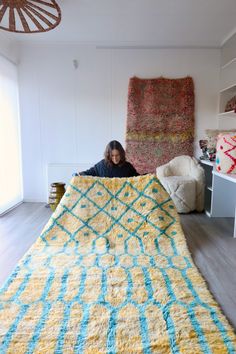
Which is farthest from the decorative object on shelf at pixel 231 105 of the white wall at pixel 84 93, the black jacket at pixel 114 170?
the black jacket at pixel 114 170

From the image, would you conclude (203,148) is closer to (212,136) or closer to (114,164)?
(212,136)

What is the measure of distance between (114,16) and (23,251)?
282cm

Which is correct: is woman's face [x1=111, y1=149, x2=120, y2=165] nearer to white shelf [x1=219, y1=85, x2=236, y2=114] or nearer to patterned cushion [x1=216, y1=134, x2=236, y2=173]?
patterned cushion [x1=216, y1=134, x2=236, y2=173]

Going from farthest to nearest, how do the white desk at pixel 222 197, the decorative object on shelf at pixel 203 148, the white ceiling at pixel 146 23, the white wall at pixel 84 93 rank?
the white wall at pixel 84 93, the decorative object on shelf at pixel 203 148, the white desk at pixel 222 197, the white ceiling at pixel 146 23

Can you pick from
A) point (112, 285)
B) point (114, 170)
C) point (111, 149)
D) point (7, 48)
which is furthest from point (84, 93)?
point (112, 285)

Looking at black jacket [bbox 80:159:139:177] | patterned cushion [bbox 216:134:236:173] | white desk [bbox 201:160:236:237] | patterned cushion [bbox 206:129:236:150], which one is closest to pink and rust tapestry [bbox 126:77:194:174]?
patterned cushion [bbox 206:129:236:150]

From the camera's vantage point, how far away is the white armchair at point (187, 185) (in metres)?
3.56

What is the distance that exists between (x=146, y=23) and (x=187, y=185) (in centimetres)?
216

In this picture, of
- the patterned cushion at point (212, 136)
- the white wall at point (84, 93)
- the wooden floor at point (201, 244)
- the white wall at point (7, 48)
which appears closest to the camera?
the wooden floor at point (201, 244)

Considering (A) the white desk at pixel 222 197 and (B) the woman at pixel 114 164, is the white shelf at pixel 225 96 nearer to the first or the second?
(A) the white desk at pixel 222 197

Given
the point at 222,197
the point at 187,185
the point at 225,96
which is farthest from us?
the point at 225,96

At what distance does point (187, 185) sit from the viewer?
3.55 m

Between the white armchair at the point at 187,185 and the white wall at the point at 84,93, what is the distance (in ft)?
2.11

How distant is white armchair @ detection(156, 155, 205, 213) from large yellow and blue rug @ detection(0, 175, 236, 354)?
0.96 meters
